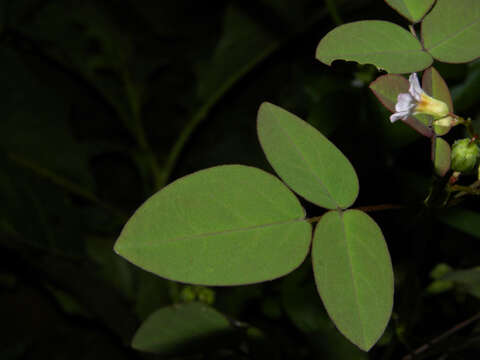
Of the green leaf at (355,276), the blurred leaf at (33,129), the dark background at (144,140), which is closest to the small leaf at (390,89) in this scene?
the green leaf at (355,276)

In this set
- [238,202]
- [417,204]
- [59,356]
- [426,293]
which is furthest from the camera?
[59,356]

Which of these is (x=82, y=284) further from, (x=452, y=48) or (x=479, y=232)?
(x=452, y=48)

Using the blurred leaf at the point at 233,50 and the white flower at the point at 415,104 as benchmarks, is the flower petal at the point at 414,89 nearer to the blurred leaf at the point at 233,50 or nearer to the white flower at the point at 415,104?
the white flower at the point at 415,104

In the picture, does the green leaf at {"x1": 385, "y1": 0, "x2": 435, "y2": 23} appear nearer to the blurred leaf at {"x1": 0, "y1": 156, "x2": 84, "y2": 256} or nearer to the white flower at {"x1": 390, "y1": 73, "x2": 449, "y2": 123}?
the white flower at {"x1": 390, "y1": 73, "x2": 449, "y2": 123}

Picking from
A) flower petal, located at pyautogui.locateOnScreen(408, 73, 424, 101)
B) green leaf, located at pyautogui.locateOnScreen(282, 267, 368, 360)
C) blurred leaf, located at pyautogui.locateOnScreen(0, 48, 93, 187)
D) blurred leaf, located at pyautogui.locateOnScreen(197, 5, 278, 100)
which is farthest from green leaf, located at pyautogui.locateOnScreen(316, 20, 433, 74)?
blurred leaf, located at pyautogui.locateOnScreen(0, 48, 93, 187)

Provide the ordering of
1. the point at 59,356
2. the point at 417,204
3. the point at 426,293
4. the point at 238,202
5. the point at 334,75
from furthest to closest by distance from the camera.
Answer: the point at 59,356, the point at 334,75, the point at 426,293, the point at 417,204, the point at 238,202


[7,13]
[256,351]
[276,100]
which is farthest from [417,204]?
[7,13]

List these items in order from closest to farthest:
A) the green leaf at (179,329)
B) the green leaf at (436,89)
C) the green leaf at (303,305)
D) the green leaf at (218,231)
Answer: the green leaf at (218,231) → the green leaf at (436,89) → the green leaf at (179,329) → the green leaf at (303,305)

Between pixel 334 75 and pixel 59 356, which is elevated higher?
pixel 334 75
